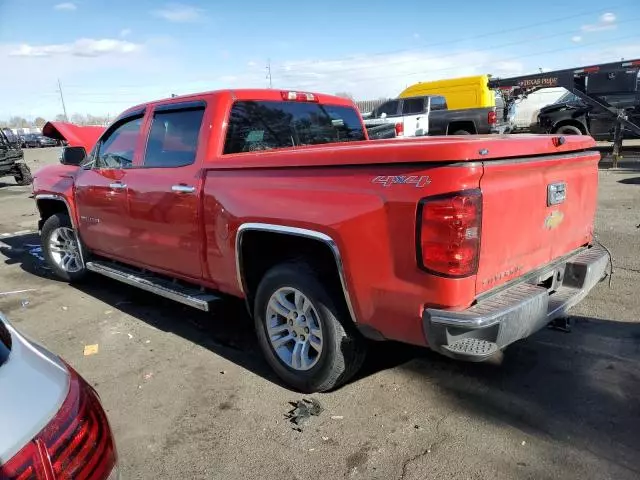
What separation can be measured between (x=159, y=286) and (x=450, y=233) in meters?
2.71

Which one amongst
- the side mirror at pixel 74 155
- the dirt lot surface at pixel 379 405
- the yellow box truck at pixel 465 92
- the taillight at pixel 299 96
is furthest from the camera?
the yellow box truck at pixel 465 92

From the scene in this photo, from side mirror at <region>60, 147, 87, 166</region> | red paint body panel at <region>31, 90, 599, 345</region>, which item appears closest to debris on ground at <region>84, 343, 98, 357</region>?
red paint body panel at <region>31, 90, 599, 345</region>

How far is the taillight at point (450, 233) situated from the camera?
2436mm

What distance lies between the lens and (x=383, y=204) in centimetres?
263

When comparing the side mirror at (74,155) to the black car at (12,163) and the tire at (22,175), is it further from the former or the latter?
the tire at (22,175)

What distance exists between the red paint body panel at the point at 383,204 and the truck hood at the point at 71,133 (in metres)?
4.79

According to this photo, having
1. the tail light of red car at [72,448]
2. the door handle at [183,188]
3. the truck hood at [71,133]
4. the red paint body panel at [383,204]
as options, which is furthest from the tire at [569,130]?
the tail light of red car at [72,448]

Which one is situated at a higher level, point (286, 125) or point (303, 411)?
point (286, 125)

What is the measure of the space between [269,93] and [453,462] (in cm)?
303

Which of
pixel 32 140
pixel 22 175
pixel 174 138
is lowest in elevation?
pixel 22 175

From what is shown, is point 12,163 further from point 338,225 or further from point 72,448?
point 72,448

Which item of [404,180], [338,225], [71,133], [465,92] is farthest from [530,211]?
[465,92]

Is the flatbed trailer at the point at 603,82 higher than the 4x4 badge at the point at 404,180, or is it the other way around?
the flatbed trailer at the point at 603,82

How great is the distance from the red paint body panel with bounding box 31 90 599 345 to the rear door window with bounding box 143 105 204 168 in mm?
111
